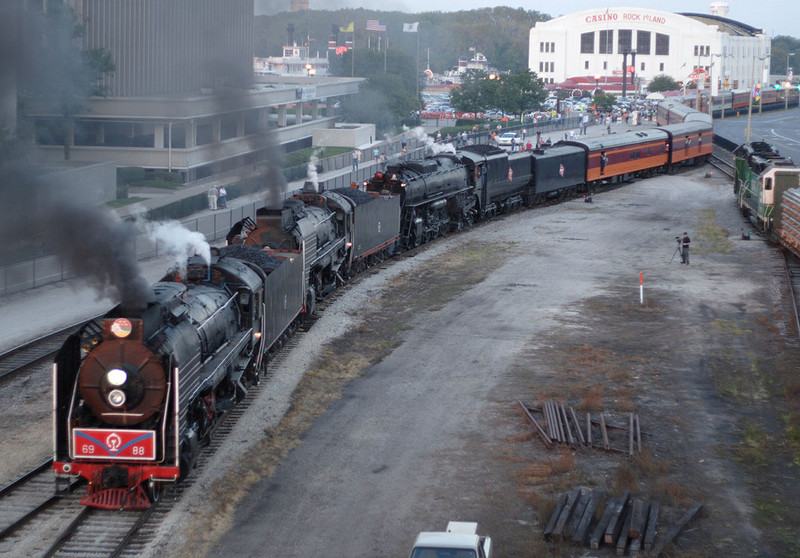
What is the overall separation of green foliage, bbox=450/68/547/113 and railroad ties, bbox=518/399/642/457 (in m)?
86.3

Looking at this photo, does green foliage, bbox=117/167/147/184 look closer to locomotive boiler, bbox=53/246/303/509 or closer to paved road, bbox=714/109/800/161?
locomotive boiler, bbox=53/246/303/509

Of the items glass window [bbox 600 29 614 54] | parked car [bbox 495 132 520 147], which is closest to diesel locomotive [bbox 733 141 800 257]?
parked car [bbox 495 132 520 147]

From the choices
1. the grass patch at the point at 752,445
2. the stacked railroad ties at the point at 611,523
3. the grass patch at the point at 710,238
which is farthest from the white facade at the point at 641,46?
the stacked railroad ties at the point at 611,523

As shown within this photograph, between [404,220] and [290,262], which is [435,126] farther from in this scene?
[290,262]

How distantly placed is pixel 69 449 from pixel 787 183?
1451 inches

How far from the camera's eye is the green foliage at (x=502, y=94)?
345ft

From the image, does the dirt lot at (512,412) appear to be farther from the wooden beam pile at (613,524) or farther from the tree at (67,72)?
the tree at (67,72)

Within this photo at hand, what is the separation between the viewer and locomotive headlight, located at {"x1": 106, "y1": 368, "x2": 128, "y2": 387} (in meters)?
15.2

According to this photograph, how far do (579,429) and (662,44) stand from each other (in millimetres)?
167177

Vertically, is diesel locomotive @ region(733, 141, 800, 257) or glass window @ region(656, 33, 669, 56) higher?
glass window @ region(656, 33, 669, 56)

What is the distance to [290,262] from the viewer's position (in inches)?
965

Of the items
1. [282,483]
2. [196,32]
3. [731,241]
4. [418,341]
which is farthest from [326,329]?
[731,241]

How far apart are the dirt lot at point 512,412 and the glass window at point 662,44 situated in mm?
144268

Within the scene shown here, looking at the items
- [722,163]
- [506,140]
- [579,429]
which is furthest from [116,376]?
[506,140]
